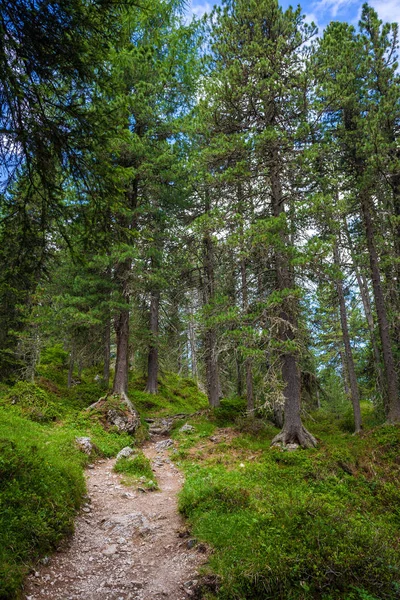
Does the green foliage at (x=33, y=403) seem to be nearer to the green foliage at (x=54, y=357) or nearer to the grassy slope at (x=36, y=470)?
the grassy slope at (x=36, y=470)

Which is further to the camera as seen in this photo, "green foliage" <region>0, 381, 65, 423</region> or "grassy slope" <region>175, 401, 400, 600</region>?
"green foliage" <region>0, 381, 65, 423</region>

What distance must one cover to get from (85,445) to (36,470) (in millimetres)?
3865

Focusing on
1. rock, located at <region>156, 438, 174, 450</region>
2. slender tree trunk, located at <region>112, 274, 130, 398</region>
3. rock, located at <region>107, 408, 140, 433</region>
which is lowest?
rock, located at <region>156, 438, 174, 450</region>

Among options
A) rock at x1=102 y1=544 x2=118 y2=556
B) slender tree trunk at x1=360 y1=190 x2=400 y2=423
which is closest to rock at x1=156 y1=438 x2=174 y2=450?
rock at x1=102 y1=544 x2=118 y2=556

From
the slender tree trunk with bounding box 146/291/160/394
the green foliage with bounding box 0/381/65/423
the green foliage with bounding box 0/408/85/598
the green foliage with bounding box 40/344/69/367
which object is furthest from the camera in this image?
the green foliage with bounding box 40/344/69/367

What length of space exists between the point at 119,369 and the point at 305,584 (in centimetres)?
1117

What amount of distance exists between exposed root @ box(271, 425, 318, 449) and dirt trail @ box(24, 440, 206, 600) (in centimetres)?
429

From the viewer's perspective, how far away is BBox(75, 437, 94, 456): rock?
8.88 metres

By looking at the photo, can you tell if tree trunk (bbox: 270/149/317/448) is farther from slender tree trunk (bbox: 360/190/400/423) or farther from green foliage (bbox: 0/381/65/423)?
green foliage (bbox: 0/381/65/423)

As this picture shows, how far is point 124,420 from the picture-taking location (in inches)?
475

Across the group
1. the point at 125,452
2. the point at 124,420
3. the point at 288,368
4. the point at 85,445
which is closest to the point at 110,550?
the point at 85,445

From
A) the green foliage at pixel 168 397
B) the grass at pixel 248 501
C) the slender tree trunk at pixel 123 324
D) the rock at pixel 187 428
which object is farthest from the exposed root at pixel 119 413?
the green foliage at pixel 168 397

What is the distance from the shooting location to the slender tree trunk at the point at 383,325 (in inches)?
467

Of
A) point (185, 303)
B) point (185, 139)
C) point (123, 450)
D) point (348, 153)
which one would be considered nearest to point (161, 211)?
point (185, 139)
